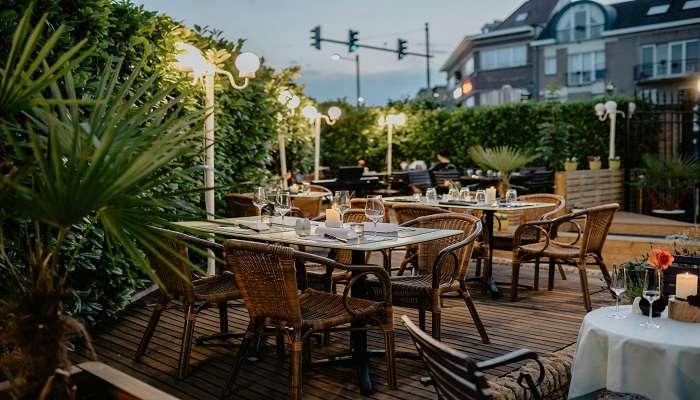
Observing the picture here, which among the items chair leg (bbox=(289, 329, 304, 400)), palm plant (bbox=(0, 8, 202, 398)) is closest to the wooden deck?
chair leg (bbox=(289, 329, 304, 400))

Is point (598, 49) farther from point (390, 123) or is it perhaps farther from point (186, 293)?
point (186, 293)

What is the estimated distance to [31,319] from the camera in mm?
2078

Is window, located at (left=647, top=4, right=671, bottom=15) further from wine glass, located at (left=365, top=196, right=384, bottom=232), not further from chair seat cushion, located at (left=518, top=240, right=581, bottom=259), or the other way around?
wine glass, located at (left=365, top=196, right=384, bottom=232)

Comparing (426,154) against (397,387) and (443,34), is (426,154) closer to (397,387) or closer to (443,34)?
(397,387)

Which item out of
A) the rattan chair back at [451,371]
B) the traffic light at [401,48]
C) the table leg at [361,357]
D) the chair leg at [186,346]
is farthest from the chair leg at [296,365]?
the traffic light at [401,48]

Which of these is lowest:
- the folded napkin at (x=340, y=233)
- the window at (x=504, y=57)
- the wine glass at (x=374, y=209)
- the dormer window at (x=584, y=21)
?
the folded napkin at (x=340, y=233)

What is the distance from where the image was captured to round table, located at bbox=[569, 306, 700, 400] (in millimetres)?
2869

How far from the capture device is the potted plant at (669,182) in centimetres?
1126

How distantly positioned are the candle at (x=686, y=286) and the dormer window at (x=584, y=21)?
2793 cm

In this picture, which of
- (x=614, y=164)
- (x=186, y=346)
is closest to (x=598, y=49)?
(x=614, y=164)

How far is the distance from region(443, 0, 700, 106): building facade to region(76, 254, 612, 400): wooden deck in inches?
743

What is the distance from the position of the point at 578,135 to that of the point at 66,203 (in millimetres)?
13186

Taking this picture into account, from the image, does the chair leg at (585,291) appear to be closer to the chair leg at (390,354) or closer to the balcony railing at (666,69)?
the chair leg at (390,354)

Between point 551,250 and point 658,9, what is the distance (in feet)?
83.5
